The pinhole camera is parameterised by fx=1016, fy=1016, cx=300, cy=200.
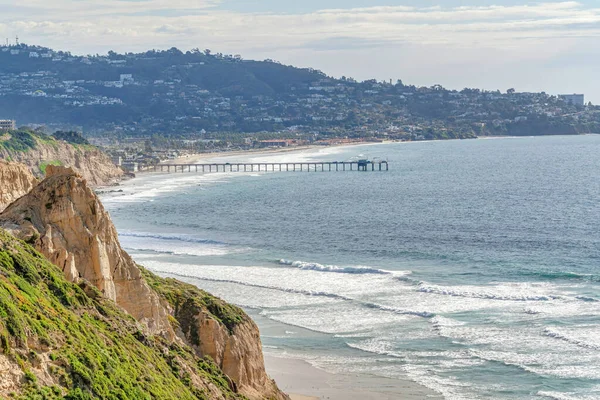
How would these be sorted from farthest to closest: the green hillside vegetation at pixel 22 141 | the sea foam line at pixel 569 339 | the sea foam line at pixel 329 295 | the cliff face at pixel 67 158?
the cliff face at pixel 67 158
the green hillside vegetation at pixel 22 141
the sea foam line at pixel 329 295
the sea foam line at pixel 569 339

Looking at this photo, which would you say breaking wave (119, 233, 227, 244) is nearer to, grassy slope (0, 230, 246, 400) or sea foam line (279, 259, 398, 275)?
sea foam line (279, 259, 398, 275)

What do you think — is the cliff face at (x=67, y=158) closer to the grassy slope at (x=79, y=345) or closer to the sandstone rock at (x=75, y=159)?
the sandstone rock at (x=75, y=159)

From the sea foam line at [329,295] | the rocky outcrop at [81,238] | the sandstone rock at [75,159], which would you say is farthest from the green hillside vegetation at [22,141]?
the rocky outcrop at [81,238]

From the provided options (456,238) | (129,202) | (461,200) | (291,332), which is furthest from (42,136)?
(291,332)

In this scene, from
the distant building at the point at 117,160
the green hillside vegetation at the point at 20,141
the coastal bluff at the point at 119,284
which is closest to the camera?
the coastal bluff at the point at 119,284

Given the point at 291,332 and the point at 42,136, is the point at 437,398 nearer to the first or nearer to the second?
the point at 291,332

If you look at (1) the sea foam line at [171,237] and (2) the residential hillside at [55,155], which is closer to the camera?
(1) the sea foam line at [171,237]
